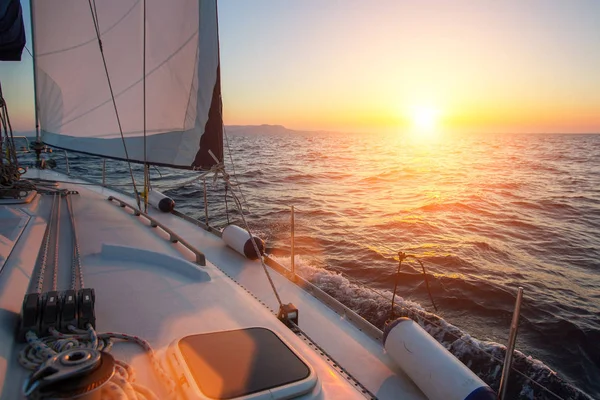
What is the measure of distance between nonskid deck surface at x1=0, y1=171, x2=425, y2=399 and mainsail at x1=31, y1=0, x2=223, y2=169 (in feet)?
3.41

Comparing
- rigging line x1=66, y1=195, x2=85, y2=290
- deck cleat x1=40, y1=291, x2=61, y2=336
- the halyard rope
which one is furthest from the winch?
rigging line x1=66, y1=195, x2=85, y2=290

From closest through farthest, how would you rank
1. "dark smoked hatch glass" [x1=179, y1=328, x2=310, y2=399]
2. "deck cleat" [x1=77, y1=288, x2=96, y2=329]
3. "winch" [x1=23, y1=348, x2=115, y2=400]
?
"winch" [x1=23, y1=348, x2=115, y2=400], "dark smoked hatch glass" [x1=179, y1=328, x2=310, y2=399], "deck cleat" [x1=77, y1=288, x2=96, y2=329]

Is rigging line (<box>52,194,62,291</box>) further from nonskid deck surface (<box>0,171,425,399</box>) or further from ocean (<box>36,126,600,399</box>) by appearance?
ocean (<box>36,126,600,399</box>)

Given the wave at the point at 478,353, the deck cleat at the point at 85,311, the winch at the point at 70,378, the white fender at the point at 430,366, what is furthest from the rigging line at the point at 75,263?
the wave at the point at 478,353

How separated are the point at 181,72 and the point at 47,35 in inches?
82.9

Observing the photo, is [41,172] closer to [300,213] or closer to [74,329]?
[300,213]

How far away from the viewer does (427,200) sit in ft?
43.8

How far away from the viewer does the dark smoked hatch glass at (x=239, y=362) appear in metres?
1.70

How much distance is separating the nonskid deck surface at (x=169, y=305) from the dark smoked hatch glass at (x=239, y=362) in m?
0.14

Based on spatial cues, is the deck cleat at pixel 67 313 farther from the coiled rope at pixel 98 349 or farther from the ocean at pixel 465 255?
the ocean at pixel 465 255

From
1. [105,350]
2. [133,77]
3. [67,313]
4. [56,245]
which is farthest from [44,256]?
[133,77]

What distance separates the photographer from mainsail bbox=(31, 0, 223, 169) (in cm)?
376

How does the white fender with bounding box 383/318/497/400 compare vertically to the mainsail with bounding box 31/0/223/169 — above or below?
below

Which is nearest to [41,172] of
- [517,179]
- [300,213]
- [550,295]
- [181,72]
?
[300,213]
